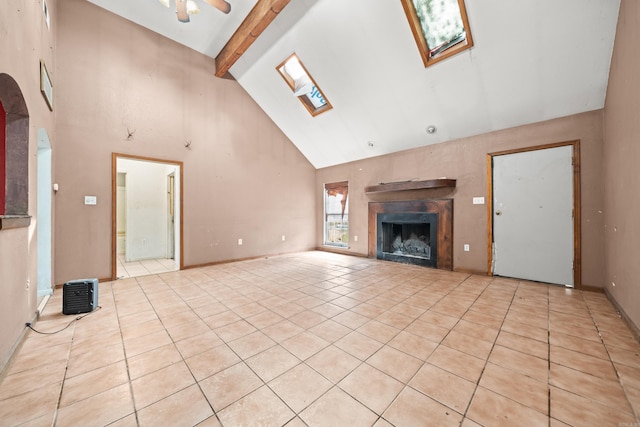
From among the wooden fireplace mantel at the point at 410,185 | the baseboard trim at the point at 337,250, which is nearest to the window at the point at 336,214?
the baseboard trim at the point at 337,250

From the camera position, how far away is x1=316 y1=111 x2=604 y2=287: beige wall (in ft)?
10.3

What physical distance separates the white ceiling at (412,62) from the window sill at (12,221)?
3.66 metres

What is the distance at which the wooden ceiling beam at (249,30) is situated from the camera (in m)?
3.30

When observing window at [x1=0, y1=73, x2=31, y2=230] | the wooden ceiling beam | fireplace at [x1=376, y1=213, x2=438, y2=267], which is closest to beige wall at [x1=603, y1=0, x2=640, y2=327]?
fireplace at [x1=376, y1=213, x2=438, y2=267]

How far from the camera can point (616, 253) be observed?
257cm

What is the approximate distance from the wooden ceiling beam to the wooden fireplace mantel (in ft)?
11.1

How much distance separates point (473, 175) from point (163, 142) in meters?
5.44

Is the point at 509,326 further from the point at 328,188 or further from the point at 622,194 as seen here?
the point at 328,188

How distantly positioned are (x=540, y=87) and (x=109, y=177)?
6350mm

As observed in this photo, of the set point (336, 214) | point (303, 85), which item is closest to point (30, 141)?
point (303, 85)

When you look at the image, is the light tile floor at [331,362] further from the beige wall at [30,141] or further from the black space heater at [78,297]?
the beige wall at [30,141]

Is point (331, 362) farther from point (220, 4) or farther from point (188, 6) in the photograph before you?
point (188, 6)

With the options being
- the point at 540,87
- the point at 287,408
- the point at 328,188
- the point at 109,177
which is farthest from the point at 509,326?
the point at 109,177

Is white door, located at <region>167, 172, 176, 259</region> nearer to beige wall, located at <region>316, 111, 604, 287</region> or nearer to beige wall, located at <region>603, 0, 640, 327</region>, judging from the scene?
beige wall, located at <region>316, 111, 604, 287</region>
